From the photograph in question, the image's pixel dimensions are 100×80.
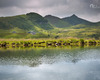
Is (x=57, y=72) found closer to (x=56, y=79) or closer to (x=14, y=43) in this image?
(x=56, y=79)

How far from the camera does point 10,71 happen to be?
26.7 m

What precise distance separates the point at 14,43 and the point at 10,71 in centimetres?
5714

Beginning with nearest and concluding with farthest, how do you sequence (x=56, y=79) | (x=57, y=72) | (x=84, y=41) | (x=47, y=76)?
(x=56, y=79) → (x=47, y=76) → (x=57, y=72) → (x=84, y=41)

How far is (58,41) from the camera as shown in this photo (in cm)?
8381

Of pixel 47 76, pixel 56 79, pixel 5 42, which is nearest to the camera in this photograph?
pixel 56 79

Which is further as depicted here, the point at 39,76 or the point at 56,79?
the point at 39,76

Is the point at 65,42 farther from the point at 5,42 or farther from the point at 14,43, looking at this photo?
the point at 5,42

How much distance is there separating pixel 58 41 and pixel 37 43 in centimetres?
1263

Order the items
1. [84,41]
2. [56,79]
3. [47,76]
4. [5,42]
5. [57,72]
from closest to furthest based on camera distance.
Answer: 1. [56,79]
2. [47,76]
3. [57,72]
4. [5,42]
5. [84,41]

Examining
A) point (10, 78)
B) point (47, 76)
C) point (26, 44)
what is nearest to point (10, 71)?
point (10, 78)

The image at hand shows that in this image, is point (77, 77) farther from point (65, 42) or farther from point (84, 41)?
point (84, 41)

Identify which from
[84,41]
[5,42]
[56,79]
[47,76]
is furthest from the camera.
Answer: [84,41]

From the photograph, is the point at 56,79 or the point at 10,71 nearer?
the point at 56,79

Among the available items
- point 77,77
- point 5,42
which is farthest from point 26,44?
point 77,77
